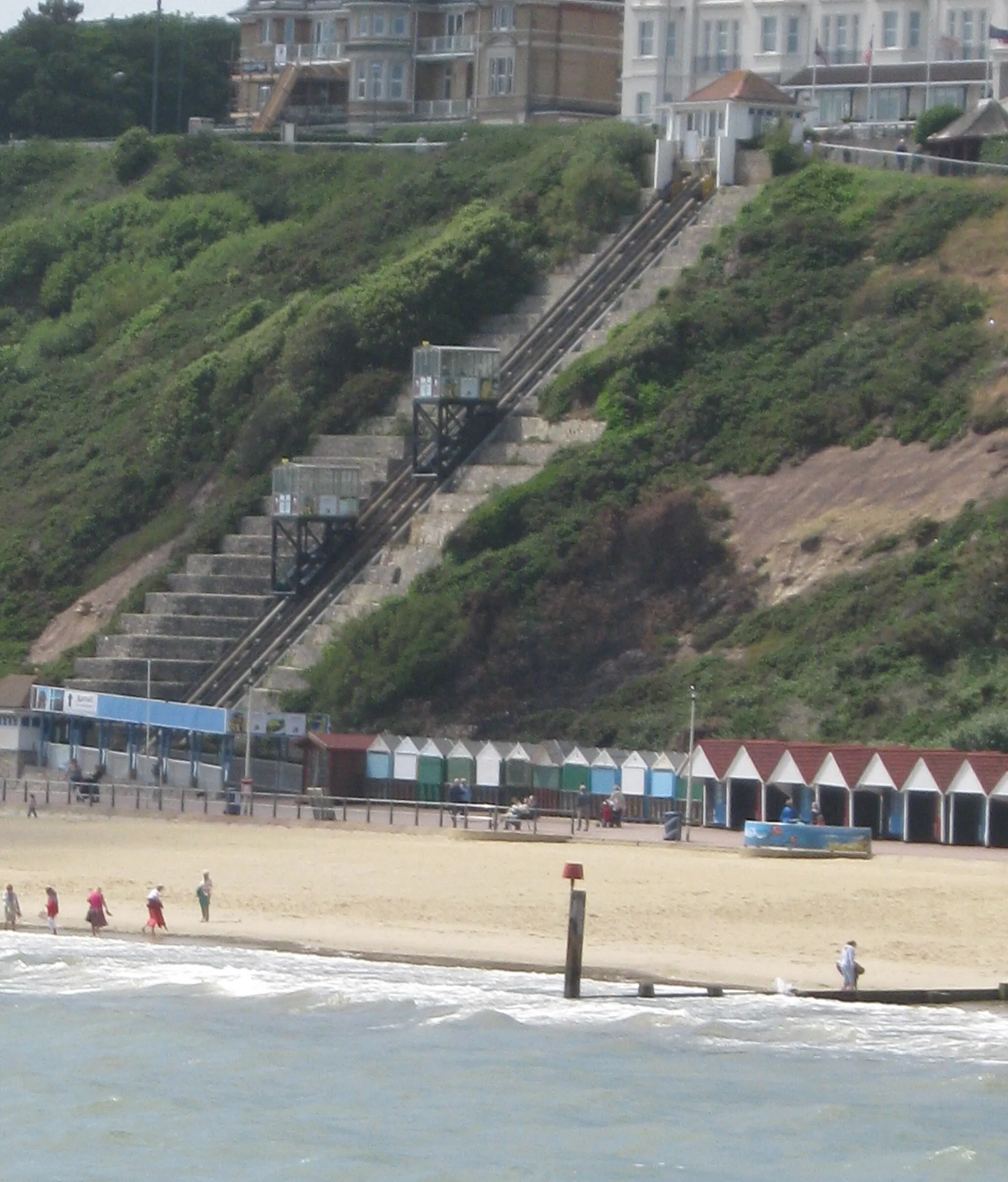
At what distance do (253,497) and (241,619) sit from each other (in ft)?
21.5

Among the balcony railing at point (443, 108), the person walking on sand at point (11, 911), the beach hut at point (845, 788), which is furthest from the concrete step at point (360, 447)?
the person walking on sand at point (11, 911)

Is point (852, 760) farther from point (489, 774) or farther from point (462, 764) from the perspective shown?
point (462, 764)

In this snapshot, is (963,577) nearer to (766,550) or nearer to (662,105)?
(766,550)

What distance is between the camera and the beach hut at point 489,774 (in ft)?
182

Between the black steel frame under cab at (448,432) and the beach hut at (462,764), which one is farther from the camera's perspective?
the black steel frame under cab at (448,432)

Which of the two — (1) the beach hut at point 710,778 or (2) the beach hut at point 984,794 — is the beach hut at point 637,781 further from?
(2) the beach hut at point 984,794

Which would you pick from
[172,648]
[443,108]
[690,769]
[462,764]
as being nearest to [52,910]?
[690,769]

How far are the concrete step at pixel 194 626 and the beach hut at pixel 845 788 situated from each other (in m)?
21.1

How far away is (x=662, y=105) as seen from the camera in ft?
270

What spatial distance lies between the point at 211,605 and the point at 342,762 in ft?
38.4

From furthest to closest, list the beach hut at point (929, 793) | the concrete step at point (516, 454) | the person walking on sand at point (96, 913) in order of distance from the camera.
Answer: the concrete step at point (516, 454) < the beach hut at point (929, 793) < the person walking on sand at point (96, 913)

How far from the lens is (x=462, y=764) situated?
185ft

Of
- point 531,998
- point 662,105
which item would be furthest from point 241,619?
point 531,998

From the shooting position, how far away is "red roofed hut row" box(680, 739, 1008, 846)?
157 feet
